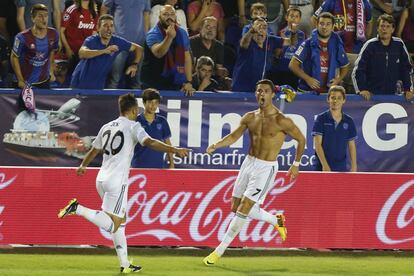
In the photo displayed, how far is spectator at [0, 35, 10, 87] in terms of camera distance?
50.5ft

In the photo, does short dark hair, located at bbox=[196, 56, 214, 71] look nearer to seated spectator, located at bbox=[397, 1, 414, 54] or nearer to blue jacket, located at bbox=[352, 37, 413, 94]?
blue jacket, located at bbox=[352, 37, 413, 94]

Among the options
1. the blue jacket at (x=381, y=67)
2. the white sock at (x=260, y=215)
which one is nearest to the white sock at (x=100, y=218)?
the white sock at (x=260, y=215)

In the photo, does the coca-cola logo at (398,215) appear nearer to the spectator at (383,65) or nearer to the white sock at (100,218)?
the spectator at (383,65)

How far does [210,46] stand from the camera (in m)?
16.1

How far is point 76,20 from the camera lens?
1602cm

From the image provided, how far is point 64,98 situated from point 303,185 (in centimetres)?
375

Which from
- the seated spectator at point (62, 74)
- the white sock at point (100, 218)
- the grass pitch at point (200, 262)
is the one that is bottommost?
the grass pitch at point (200, 262)

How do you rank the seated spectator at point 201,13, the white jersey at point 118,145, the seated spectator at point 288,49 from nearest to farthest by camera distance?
the white jersey at point 118,145 → the seated spectator at point 288,49 → the seated spectator at point 201,13

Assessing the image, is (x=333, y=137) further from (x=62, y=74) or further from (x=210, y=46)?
Result: (x=62, y=74)

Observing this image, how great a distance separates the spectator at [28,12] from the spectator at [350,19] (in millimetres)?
3853

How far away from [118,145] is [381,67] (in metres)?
5.06

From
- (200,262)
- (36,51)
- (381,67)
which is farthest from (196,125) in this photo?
(200,262)

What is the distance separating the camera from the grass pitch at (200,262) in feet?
39.1

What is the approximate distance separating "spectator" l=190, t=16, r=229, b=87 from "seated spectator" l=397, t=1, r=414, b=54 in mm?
3101
